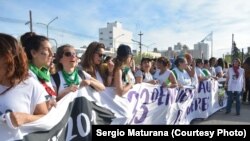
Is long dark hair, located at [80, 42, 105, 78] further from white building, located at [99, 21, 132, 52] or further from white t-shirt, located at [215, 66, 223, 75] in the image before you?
white building, located at [99, 21, 132, 52]

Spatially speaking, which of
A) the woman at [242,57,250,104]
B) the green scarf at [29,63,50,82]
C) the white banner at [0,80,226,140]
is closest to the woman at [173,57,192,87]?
the white banner at [0,80,226,140]

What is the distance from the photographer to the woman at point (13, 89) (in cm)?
245

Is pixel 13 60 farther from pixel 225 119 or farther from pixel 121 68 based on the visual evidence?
pixel 225 119

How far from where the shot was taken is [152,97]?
6656mm

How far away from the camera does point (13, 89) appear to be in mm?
2484

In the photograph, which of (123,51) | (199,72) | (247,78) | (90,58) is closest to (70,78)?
(90,58)

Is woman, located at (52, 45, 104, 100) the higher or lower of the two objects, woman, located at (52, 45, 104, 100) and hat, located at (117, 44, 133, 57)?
the lower

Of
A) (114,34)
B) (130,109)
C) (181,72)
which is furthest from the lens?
(114,34)

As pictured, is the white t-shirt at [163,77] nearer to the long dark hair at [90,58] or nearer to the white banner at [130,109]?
Result: the white banner at [130,109]

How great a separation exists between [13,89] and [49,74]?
1.44 metres

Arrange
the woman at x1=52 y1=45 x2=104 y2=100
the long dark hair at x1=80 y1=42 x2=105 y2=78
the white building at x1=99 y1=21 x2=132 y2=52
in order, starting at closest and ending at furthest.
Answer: the woman at x1=52 y1=45 x2=104 y2=100
the long dark hair at x1=80 y1=42 x2=105 y2=78
the white building at x1=99 y1=21 x2=132 y2=52

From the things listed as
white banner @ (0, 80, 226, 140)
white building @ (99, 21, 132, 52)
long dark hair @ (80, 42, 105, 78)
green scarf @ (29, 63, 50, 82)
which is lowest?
white banner @ (0, 80, 226, 140)

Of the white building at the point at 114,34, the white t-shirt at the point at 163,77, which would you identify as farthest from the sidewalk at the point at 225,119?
the white building at the point at 114,34

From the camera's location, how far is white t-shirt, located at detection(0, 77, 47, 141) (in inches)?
96.7
